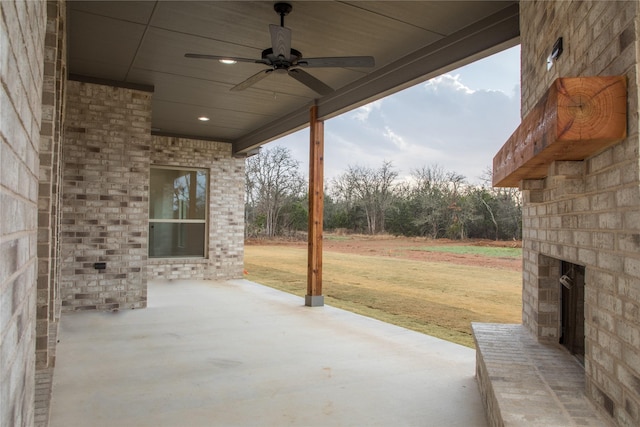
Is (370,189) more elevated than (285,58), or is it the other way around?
(370,189)

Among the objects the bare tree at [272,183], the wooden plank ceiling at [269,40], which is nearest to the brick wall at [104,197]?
the wooden plank ceiling at [269,40]

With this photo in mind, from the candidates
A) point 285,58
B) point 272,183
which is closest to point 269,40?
point 285,58

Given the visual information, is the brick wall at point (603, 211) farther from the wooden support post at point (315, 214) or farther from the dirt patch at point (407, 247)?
the dirt patch at point (407, 247)

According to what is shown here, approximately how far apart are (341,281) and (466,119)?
28.7 m

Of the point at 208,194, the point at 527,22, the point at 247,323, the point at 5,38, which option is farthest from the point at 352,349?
the point at 208,194

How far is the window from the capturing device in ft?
28.4

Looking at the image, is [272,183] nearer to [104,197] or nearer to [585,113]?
[104,197]

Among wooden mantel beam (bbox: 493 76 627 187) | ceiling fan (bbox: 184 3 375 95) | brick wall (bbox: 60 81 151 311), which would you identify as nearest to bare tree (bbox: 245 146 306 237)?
brick wall (bbox: 60 81 151 311)

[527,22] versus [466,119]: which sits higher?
[466,119]

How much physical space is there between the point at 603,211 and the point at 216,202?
799 centimetres

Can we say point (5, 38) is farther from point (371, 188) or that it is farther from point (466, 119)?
point (466, 119)

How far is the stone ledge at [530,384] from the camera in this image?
1.82m

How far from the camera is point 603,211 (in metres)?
1.82

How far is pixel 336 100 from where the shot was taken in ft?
19.2
